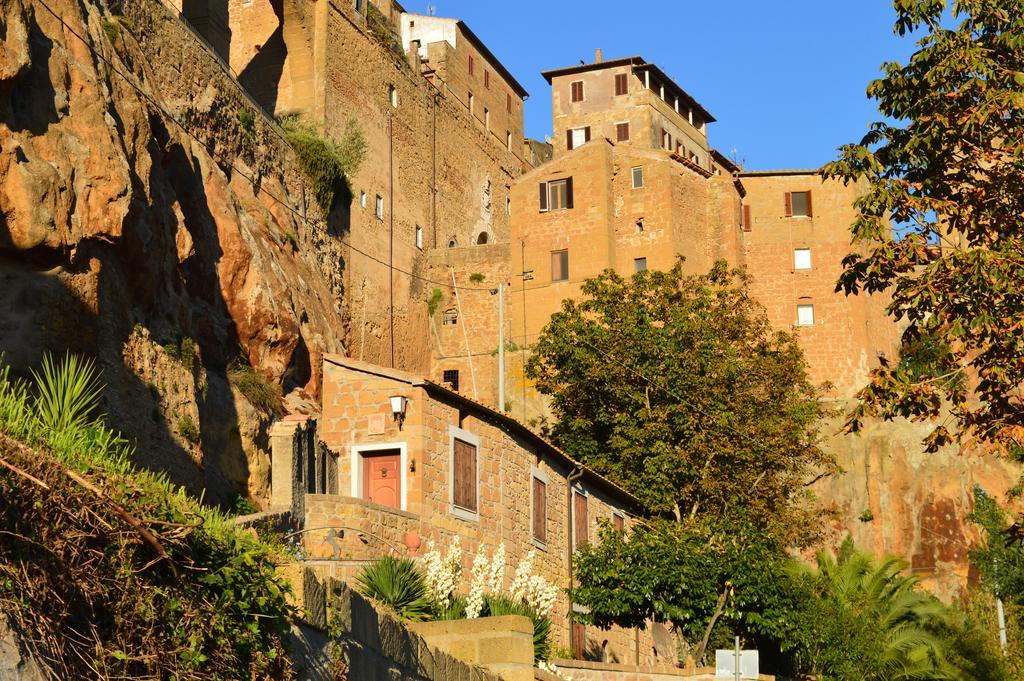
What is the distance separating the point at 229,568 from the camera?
6781mm

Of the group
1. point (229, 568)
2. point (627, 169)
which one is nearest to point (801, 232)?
point (627, 169)

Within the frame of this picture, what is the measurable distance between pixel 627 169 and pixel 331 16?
12.6 m

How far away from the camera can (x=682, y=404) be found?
33.0 metres

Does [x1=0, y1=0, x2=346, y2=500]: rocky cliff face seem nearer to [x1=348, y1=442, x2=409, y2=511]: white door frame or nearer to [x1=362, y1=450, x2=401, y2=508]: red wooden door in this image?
[x1=348, y1=442, x2=409, y2=511]: white door frame

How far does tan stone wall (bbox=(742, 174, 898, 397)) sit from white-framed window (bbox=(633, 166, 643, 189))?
5121 mm

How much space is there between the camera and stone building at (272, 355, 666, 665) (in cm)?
1852

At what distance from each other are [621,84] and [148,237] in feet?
120

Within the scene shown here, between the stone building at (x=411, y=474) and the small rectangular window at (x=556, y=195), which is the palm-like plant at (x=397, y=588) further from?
the small rectangular window at (x=556, y=195)

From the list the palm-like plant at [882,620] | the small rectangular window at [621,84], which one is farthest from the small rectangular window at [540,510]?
the small rectangular window at [621,84]

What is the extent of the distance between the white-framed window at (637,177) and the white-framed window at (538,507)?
27292mm

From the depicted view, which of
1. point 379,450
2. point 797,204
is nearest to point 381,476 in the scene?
point 379,450

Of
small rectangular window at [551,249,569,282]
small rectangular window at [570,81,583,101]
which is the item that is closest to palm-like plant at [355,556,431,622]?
small rectangular window at [551,249,569,282]

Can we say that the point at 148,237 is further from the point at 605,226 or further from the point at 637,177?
the point at 637,177

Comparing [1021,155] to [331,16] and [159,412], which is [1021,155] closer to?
[159,412]
